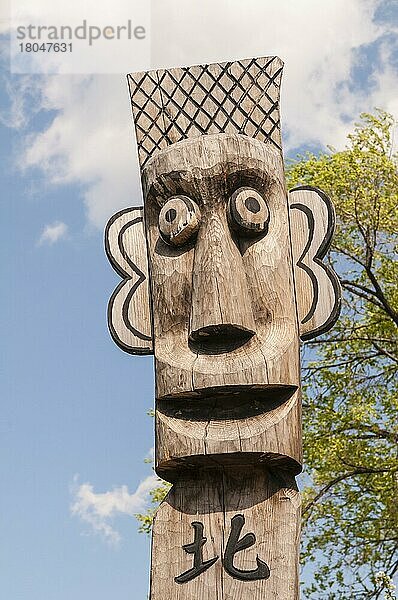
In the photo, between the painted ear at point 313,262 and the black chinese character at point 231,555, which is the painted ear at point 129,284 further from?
the black chinese character at point 231,555

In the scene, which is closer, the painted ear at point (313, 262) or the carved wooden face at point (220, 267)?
the carved wooden face at point (220, 267)

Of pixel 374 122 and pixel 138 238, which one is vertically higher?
pixel 374 122

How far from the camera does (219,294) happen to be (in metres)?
3.97

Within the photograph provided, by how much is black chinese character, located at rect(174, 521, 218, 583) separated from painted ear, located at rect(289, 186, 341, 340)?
101cm

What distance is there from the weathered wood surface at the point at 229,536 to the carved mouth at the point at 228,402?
26cm

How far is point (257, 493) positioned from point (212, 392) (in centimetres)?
49

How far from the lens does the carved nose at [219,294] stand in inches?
155

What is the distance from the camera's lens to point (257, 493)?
388 centimetres

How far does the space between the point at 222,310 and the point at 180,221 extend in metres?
0.53

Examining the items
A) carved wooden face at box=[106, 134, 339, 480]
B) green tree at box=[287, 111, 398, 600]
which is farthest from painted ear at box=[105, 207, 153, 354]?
green tree at box=[287, 111, 398, 600]

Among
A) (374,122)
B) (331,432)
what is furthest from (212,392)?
(374,122)

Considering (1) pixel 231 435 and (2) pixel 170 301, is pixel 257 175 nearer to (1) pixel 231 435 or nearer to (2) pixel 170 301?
(2) pixel 170 301

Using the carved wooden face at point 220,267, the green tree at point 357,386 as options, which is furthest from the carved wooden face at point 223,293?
the green tree at point 357,386

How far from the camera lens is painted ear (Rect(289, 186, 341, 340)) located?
13.4ft
